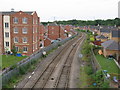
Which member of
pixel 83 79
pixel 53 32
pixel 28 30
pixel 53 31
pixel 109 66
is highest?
pixel 53 31

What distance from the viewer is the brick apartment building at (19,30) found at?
38.9m

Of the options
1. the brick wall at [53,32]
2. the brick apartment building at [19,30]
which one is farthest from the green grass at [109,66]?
the brick wall at [53,32]

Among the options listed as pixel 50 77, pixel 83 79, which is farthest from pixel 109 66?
pixel 50 77

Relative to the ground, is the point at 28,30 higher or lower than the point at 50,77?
higher

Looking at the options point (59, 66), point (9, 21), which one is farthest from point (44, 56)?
point (9, 21)

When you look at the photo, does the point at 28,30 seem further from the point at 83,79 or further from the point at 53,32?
the point at 53,32

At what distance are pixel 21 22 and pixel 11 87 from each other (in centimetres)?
2210

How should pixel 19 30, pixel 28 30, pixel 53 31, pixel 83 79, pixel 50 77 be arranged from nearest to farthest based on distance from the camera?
1. pixel 83 79
2. pixel 50 77
3. pixel 28 30
4. pixel 19 30
5. pixel 53 31

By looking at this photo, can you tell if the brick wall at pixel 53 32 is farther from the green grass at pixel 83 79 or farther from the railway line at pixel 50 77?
the green grass at pixel 83 79

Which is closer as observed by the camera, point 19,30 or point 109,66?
point 109,66

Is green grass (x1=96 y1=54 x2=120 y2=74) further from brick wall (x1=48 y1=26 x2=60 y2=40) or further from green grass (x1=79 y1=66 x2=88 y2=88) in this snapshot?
brick wall (x1=48 y1=26 x2=60 y2=40)

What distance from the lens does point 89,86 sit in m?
19.5

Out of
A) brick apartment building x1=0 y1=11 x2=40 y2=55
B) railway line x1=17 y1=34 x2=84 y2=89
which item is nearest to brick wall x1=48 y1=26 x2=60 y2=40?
brick apartment building x1=0 y1=11 x2=40 y2=55

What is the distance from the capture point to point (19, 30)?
3962cm
